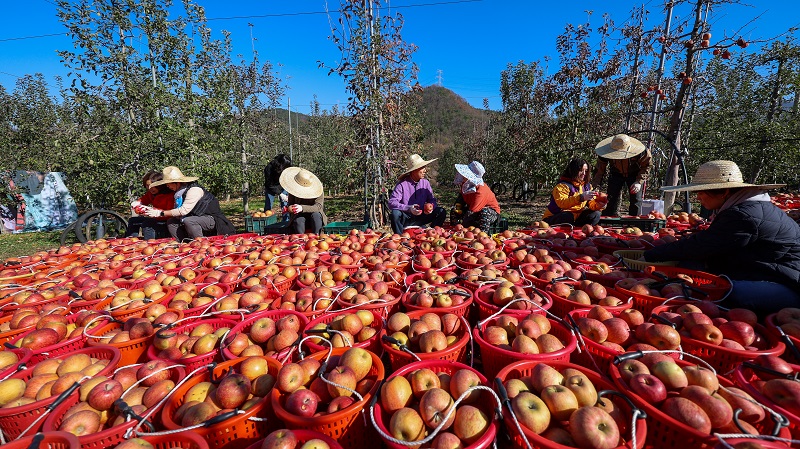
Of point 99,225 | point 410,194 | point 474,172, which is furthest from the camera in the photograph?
point 99,225

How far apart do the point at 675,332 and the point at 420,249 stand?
8.24 feet

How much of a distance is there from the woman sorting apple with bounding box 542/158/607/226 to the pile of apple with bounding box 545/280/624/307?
3534mm

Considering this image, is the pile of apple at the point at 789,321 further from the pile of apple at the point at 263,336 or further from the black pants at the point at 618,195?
the black pants at the point at 618,195

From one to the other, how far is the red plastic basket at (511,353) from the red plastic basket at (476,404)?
0.71 ft

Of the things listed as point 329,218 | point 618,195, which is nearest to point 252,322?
point 618,195

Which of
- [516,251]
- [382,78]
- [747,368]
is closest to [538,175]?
[382,78]

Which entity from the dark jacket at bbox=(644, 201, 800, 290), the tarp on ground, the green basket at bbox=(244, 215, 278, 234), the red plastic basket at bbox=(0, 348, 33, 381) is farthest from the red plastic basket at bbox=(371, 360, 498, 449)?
the tarp on ground

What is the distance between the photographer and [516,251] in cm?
368

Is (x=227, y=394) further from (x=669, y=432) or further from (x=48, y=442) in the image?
(x=669, y=432)

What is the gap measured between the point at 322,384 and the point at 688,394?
1549 millimetres

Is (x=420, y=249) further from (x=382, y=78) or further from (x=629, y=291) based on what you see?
(x=382, y=78)

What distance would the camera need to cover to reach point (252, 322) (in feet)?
7.32

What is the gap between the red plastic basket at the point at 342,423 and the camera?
134cm

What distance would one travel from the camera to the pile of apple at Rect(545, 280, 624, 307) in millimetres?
2319
